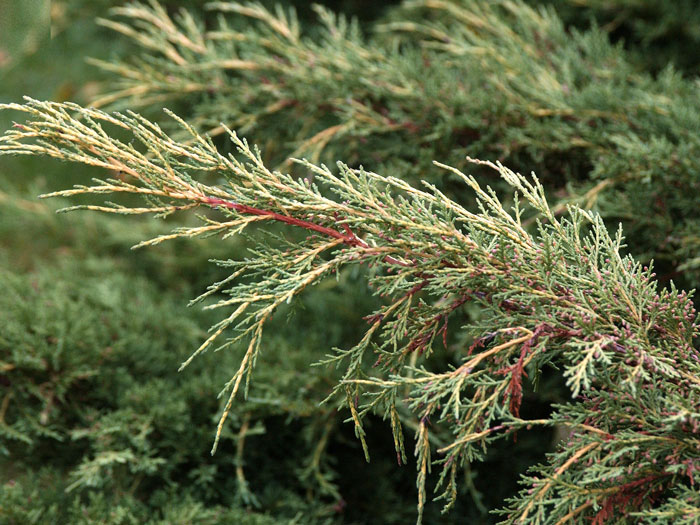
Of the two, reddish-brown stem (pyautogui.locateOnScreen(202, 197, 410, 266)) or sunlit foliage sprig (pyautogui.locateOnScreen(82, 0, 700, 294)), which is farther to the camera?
sunlit foliage sprig (pyautogui.locateOnScreen(82, 0, 700, 294))

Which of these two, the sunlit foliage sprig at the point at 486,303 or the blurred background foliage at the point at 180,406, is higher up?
the sunlit foliage sprig at the point at 486,303

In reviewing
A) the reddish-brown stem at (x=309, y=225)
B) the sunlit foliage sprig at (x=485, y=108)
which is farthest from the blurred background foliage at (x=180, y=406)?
the reddish-brown stem at (x=309, y=225)

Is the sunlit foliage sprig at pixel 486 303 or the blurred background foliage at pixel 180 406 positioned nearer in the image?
the sunlit foliage sprig at pixel 486 303

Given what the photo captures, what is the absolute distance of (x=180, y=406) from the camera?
1990mm

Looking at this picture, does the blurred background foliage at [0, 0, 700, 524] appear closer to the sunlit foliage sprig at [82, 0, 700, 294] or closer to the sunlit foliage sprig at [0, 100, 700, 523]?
the sunlit foliage sprig at [82, 0, 700, 294]

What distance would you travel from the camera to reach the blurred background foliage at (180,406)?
1.95 m

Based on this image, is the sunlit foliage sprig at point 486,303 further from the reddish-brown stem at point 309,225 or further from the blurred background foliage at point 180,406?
the blurred background foliage at point 180,406

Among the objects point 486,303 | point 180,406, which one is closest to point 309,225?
point 486,303

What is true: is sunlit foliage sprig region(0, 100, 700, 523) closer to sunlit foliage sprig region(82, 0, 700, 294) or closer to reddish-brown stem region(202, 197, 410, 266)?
reddish-brown stem region(202, 197, 410, 266)

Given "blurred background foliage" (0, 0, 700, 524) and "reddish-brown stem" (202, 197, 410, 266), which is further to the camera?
"blurred background foliage" (0, 0, 700, 524)

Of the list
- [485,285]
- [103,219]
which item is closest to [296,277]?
[485,285]

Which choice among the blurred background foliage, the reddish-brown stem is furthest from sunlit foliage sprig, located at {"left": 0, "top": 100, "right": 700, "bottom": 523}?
the blurred background foliage

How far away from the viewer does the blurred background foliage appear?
6.40ft

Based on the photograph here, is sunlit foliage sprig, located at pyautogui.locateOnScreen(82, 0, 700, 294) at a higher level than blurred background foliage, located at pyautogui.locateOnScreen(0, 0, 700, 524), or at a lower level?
higher
